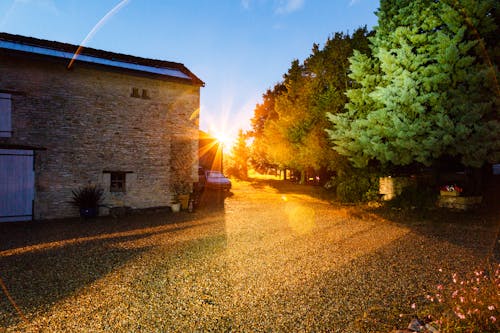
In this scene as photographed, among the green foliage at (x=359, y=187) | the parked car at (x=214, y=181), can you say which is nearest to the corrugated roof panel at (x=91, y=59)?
the parked car at (x=214, y=181)

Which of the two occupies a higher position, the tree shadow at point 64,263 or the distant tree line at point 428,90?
the distant tree line at point 428,90

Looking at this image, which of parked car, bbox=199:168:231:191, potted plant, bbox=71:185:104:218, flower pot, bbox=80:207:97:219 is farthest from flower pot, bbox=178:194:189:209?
parked car, bbox=199:168:231:191

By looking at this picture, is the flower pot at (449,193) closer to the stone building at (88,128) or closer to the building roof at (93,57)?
the stone building at (88,128)

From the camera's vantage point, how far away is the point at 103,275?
5.32 meters

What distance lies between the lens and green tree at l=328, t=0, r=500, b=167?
32.8 feet

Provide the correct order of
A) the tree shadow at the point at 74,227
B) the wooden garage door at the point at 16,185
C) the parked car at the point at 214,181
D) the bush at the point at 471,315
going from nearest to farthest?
the bush at the point at 471,315 → the tree shadow at the point at 74,227 → the wooden garage door at the point at 16,185 → the parked car at the point at 214,181

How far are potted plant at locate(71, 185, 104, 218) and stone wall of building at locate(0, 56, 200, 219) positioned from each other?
0.91 feet

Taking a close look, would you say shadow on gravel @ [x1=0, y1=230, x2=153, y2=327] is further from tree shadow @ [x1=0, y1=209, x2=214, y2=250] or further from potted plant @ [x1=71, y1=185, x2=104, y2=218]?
potted plant @ [x1=71, y1=185, x2=104, y2=218]

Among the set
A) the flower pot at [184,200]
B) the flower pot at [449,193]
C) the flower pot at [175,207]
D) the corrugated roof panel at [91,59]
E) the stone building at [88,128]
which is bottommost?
the flower pot at [175,207]

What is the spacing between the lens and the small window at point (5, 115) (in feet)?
33.4

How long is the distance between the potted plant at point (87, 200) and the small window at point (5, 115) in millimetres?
3199

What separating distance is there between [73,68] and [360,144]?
13.2 m

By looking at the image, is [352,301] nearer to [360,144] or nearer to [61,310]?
[61,310]

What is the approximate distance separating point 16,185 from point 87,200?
250cm
